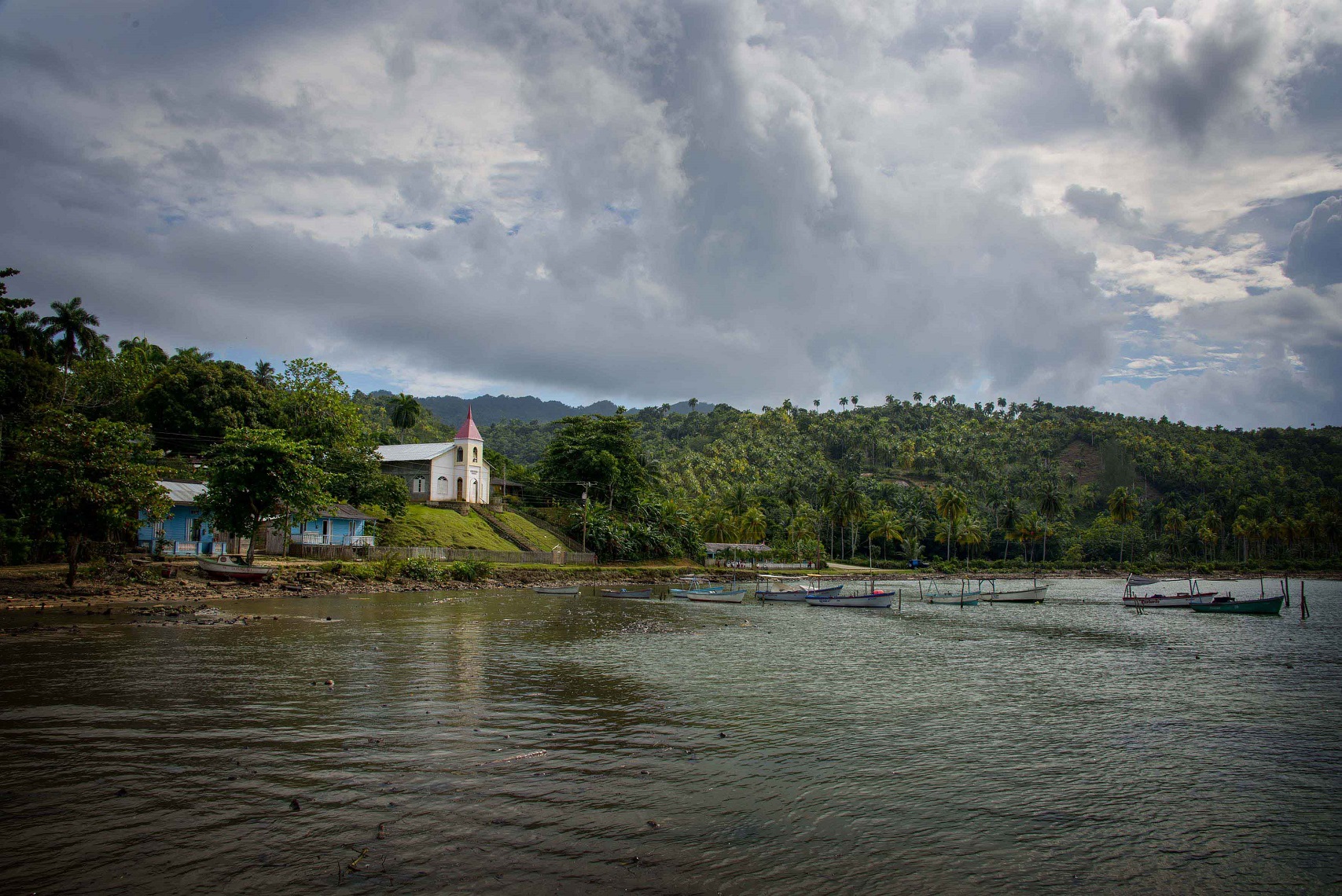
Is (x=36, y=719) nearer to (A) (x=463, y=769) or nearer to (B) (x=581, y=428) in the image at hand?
(A) (x=463, y=769)

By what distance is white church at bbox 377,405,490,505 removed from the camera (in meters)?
79.8

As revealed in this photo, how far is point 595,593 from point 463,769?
46.5m

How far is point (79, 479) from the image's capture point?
28.2m

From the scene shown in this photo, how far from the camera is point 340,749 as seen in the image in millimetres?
11805

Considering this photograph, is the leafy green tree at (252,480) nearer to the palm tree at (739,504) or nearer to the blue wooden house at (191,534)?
the blue wooden house at (191,534)

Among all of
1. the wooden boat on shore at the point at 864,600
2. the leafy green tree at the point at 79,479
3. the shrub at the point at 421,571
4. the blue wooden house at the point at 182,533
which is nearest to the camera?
the leafy green tree at the point at 79,479

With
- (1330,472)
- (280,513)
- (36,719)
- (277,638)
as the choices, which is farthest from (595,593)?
(1330,472)

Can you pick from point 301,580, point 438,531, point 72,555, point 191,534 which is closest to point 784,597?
point 438,531

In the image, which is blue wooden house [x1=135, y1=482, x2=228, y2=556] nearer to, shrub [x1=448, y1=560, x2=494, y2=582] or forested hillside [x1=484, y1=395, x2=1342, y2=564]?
shrub [x1=448, y1=560, x2=494, y2=582]

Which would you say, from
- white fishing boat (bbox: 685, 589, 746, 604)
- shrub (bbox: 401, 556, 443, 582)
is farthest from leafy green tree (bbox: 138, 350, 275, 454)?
white fishing boat (bbox: 685, 589, 746, 604)

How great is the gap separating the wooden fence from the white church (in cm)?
1394

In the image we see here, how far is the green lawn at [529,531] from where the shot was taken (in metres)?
74.9

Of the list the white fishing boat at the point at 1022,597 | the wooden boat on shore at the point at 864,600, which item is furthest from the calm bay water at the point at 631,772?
the white fishing boat at the point at 1022,597

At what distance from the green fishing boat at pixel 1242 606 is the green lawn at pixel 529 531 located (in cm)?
5561
